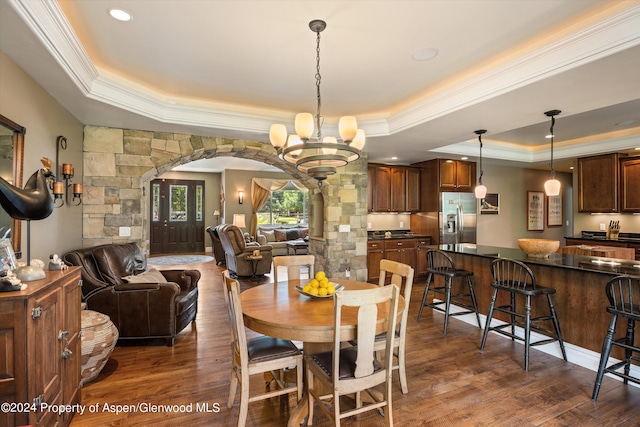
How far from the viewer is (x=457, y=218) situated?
672cm

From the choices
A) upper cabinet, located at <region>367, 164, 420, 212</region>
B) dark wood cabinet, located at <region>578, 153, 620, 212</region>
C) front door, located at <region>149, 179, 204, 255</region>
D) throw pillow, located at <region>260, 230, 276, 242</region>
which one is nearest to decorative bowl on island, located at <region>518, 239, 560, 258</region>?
upper cabinet, located at <region>367, 164, 420, 212</region>

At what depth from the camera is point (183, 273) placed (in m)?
4.23

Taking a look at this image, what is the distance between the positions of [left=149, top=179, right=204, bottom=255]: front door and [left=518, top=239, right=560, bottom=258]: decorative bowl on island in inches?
387

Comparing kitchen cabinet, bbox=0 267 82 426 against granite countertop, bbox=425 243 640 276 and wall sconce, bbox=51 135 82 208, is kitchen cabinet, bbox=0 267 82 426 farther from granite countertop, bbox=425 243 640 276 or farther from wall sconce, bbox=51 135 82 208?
granite countertop, bbox=425 243 640 276

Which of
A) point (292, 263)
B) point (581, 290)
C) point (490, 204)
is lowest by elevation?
point (581, 290)

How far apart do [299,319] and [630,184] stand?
676 centimetres

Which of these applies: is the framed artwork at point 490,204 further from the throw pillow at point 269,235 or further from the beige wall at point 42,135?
the beige wall at point 42,135

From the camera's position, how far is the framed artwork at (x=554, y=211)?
26.4 ft

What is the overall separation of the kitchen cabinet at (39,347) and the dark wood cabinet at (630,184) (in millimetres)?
7871

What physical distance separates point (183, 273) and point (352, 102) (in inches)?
118

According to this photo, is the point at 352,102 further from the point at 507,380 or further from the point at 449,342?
the point at 507,380

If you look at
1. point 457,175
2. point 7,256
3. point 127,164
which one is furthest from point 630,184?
point 7,256

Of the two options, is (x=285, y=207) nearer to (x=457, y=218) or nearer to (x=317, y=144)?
(x=457, y=218)

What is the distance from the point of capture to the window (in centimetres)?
1094
